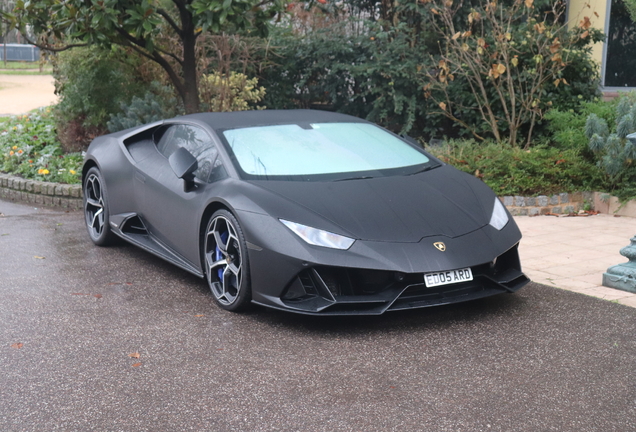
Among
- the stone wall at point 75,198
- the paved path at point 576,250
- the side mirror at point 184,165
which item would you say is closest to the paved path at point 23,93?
the stone wall at point 75,198

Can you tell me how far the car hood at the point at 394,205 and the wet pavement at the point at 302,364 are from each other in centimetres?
58

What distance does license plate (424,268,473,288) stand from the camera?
4.29 m

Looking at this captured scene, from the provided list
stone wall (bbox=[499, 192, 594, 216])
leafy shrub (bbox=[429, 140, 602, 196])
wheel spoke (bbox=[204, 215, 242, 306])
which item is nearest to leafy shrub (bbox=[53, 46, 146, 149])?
leafy shrub (bbox=[429, 140, 602, 196])

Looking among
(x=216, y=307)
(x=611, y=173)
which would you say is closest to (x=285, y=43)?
(x=611, y=173)

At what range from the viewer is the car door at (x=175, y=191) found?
521 centimetres

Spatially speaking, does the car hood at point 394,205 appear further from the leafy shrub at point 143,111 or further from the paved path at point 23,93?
the paved path at point 23,93

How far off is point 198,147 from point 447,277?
217 centimetres

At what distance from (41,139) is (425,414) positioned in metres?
9.55

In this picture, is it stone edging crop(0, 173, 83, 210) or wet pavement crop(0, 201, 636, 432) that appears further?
stone edging crop(0, 173, 83, 210)

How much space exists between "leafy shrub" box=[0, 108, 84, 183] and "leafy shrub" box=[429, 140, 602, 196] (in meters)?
4.93

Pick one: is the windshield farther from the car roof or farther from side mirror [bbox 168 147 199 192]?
side mirror [bbox 168 147 199 192]

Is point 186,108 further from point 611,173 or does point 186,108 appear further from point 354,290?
point 354,290

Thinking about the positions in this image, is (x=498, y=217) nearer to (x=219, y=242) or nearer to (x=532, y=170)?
(x=219, y=242)

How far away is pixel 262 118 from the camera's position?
5.75 meters
